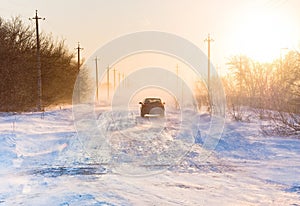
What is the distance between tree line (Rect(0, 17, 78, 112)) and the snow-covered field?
1119 cm

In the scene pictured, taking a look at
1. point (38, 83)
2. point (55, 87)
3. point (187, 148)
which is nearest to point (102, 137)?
point (187, 148)

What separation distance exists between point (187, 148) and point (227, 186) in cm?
494

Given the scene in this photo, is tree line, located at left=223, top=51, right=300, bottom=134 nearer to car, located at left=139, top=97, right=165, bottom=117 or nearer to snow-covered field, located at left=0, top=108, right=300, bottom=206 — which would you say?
snow-covered field, located at left=0, top=108, right=300, bottom=206

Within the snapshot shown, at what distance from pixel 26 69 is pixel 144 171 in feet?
70.5

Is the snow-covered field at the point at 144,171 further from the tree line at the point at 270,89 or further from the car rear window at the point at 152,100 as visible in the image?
the car rear window at the point at 152,100

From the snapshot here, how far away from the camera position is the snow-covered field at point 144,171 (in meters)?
6.28

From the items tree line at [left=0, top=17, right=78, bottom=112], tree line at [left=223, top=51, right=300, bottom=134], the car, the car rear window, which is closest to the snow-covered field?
tree line at [left=223, top=51, right=300, bottom=134]

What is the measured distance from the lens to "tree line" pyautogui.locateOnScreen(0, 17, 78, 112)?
24.1m

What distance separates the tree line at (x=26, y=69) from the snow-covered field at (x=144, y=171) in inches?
441

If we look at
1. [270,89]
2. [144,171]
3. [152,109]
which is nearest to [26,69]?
[152,109]

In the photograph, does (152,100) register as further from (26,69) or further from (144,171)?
(144,171)

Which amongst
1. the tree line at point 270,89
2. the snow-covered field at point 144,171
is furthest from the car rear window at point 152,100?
the snow-covered field at point 144,171

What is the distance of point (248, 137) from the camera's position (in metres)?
15.3

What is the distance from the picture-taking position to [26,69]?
27625 mm
